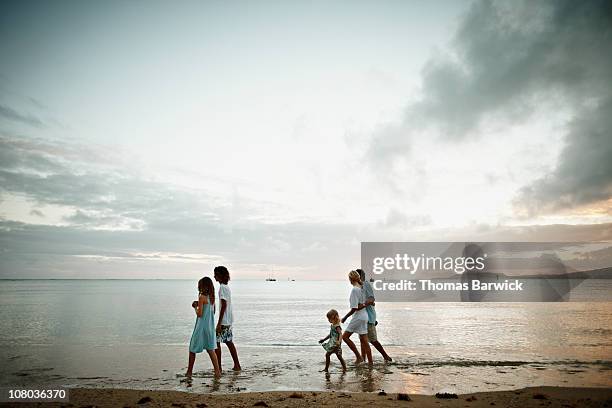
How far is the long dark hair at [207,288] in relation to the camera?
32.8ft

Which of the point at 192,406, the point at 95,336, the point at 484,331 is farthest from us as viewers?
the point at 484,331

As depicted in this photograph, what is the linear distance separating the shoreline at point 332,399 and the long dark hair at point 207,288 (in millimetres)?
2320

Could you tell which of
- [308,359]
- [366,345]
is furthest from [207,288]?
[308,359]

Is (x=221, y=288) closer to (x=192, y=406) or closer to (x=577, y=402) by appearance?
(x=192, y=406)

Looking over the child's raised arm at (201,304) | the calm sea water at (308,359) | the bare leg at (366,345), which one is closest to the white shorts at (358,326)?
the bare leg at (366,345)

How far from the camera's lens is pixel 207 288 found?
1016 cm

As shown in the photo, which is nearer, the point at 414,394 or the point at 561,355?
the point at 414,394

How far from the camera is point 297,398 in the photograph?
7941 mm

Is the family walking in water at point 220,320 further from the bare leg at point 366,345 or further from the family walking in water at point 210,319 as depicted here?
the bare leg at point 366,345

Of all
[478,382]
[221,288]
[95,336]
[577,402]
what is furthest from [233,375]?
[95,336]

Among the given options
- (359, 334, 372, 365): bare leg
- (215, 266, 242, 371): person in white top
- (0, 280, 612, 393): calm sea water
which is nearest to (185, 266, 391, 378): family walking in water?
(215, 266, 242, 371): person in white top

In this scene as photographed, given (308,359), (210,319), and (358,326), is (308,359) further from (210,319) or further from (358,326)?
(210,319)

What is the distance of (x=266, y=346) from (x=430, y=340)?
729cm

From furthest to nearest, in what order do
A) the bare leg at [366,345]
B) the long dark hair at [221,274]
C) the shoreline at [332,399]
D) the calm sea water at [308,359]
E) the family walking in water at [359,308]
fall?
the bare leg at [366,345]
the family walking in water at [359,308]
the long dark hair at [221,274]
the calm sea water at [308,359]
the shoreline at [332,399]
